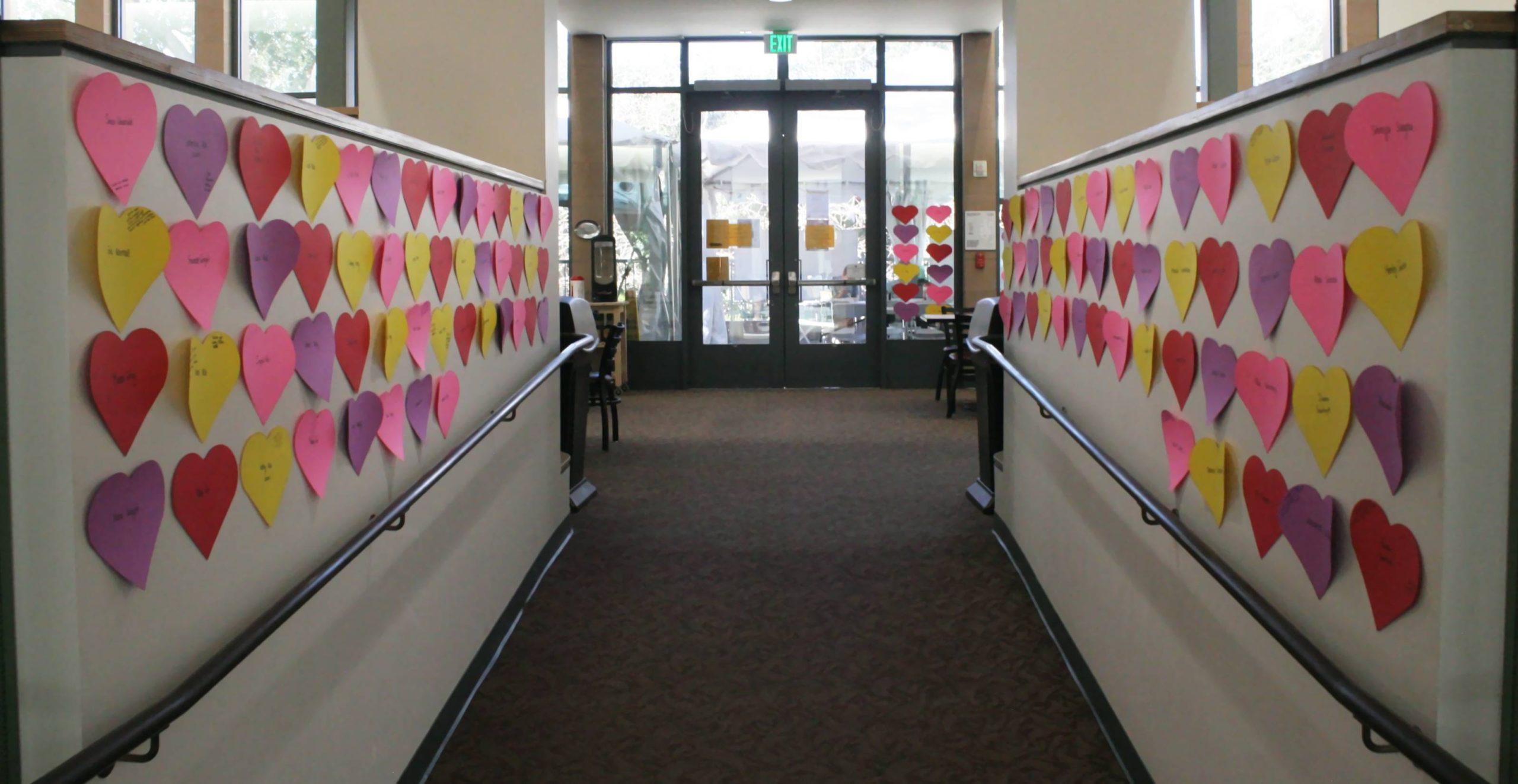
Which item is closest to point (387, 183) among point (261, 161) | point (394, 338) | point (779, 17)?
point (394, 338)

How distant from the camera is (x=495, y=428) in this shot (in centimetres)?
332

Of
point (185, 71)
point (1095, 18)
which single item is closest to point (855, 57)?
point (1095, 18)

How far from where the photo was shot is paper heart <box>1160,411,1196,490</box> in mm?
2174

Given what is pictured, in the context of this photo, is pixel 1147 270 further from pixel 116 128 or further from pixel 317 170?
pixel 116 128

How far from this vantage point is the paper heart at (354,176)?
2.03m

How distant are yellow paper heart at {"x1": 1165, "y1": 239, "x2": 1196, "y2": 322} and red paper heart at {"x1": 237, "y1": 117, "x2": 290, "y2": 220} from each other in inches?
67.1

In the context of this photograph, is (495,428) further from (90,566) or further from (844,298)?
(844,298)

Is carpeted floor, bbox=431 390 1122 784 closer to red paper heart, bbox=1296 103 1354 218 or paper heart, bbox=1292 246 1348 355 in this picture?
paper heart, bbox=1292 246 1348 355

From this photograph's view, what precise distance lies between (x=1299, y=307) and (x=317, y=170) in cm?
166

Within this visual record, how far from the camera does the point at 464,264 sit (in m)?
2.95

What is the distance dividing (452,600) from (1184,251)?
1975 millimetres

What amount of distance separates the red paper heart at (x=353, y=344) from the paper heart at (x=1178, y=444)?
5.50ft

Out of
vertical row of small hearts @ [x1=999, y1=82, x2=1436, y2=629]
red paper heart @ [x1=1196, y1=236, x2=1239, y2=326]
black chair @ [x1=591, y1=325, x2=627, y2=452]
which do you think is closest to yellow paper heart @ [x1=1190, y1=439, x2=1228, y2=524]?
vertical row of small hearts @ [x1=999, y1=82, x2=1436, y2=629]

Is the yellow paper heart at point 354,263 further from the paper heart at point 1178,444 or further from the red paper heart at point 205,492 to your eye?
the paper heart at point 1178,444
